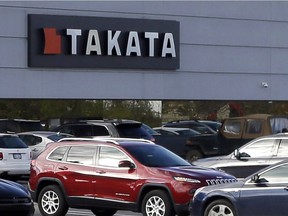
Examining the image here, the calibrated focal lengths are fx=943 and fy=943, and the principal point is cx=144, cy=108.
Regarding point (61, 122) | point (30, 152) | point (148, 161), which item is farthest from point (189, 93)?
point (148, 161)

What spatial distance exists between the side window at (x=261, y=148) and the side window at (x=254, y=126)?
29.0 feet

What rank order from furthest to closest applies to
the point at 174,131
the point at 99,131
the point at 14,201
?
the point at 174,131, the point at 99,131, the point at 14,201

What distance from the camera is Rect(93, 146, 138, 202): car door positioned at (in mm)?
18219

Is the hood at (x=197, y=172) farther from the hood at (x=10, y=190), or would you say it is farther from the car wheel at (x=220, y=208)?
the hood at (x=10, y=190)

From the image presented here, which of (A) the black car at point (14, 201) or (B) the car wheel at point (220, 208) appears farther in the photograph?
(B) the car wheel at point (220, 208)

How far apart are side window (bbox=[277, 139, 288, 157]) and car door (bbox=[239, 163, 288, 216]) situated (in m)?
6.33

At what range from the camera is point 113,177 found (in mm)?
18422

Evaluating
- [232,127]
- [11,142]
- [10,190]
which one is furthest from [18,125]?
[10,190]

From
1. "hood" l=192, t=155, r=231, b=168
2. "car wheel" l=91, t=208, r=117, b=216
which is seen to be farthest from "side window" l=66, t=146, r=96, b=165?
"hood" l=192, t=155, r=231, b=168

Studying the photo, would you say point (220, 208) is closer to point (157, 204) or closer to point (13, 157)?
point (157, 204)

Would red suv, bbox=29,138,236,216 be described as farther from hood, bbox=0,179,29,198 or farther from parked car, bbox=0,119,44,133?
parked car, bbox=0,119,44,133

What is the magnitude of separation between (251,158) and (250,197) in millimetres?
7053

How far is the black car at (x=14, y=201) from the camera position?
15.9 metres

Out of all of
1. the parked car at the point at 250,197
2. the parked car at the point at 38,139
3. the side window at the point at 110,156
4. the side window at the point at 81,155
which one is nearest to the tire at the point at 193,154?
the parked car at the point at 38,139
